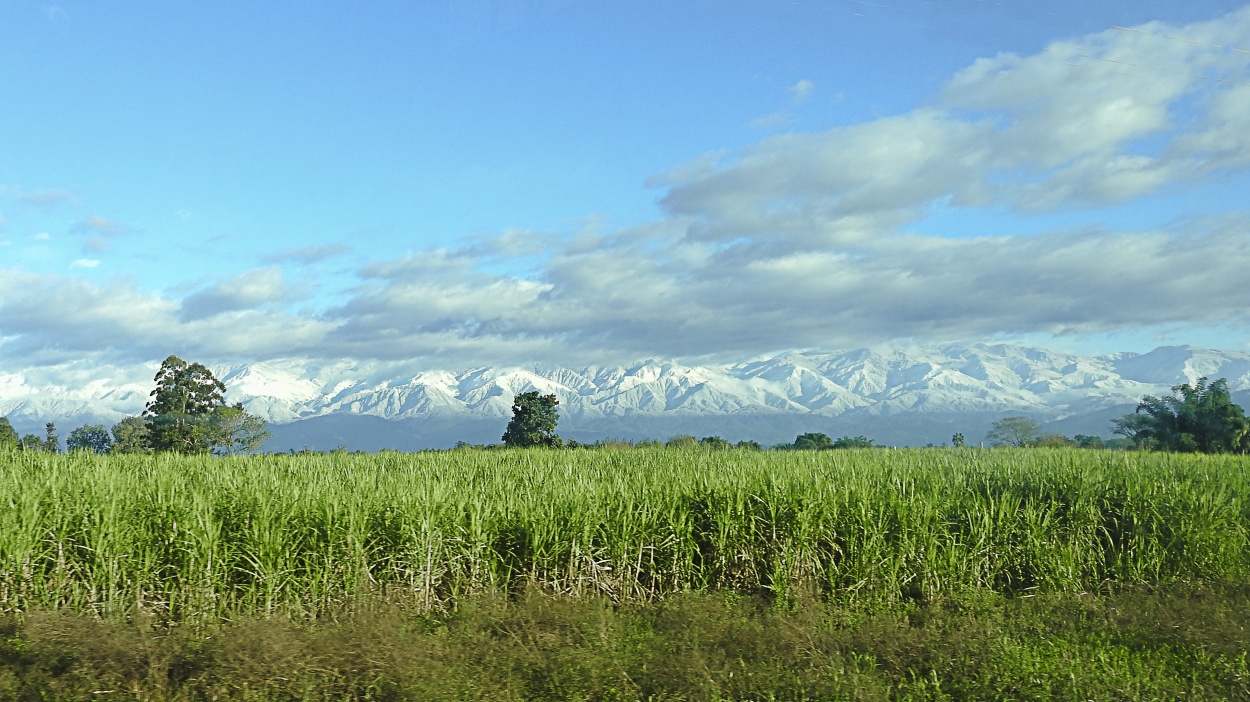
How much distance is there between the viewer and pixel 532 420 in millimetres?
28797

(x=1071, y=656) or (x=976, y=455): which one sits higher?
(x=976, y=455)

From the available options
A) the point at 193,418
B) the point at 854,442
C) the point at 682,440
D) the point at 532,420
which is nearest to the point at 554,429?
the point at 532,420

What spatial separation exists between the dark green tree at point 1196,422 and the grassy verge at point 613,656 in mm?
27034

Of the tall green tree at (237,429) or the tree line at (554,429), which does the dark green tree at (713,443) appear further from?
the tall green tree at (237,429)

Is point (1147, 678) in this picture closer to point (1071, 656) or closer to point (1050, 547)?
point (1071, 656)

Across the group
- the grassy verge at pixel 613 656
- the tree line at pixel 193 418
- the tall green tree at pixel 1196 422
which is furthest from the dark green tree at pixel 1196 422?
the tree line at pixel 193 418

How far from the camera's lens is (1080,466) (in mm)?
12047

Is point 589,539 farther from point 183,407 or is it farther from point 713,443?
point 183,407

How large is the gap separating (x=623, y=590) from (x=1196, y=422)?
101 ft

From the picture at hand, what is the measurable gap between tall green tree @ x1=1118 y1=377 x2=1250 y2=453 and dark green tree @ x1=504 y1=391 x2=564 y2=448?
69.4 feet

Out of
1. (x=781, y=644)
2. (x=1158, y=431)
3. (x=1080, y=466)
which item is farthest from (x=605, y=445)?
(x=1158, y=431)

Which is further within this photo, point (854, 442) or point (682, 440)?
point (854, 442)

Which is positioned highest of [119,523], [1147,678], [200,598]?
[119,523]

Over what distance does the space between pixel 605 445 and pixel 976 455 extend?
9.72m
